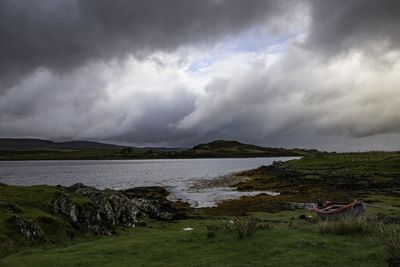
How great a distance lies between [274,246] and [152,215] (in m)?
24.2

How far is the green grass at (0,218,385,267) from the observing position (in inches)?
607

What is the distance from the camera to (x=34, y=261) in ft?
57.6

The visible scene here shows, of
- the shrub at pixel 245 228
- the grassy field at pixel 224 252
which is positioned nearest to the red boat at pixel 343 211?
the grassy field at pixel 224 252

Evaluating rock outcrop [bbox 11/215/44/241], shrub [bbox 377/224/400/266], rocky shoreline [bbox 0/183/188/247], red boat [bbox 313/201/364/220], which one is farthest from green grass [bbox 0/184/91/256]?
shrub [bbox 377/224/400/266]

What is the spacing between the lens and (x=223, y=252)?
56.1 feet

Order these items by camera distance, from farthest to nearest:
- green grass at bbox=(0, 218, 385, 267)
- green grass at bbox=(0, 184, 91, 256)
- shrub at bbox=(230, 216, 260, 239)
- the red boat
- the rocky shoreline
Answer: the red boat → the rocky shoreline → green grass at bbox=(0, 184, 91, 256) → shrub at bbox=(230, 216, 260, 239) → green grass at bbox=(0, 218, 385, 267)

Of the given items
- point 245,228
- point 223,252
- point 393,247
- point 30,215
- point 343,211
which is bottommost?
point 223,252

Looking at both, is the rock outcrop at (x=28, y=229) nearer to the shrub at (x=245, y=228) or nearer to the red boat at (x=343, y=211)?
the shrub at (x=245, y=228)

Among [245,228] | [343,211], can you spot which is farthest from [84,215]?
[343,211]

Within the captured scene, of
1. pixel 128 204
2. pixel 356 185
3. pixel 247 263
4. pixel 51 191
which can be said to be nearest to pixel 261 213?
pixel 128 204

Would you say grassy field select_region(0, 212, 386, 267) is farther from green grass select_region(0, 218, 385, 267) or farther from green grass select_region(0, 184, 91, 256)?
green grass select_region(0, 184, 91, 256)

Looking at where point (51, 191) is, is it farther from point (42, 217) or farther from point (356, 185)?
point (356, 185)

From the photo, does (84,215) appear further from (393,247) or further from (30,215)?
(393,247)

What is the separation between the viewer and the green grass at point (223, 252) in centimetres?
1543
